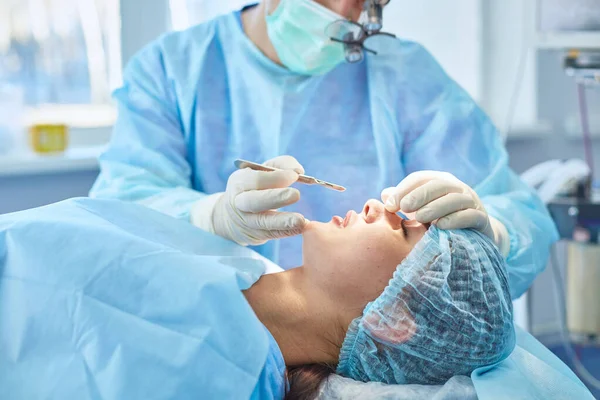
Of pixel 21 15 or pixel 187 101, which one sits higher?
pixel 21 15

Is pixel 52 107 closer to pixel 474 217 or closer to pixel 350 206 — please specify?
pixel 350 206

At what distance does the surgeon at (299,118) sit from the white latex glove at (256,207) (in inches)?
6.6

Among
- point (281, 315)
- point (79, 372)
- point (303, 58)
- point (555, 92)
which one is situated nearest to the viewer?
point (79, 372)

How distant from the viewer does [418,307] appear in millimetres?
1044

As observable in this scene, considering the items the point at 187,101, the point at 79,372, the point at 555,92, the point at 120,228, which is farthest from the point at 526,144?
the point at 79,372

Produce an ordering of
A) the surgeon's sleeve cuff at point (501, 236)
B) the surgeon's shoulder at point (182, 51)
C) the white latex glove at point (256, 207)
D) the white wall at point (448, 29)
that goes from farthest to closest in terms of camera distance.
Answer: the white wall at point (448, 29), the surgeon's shoulder at point (182, 51), the surgeon's sleeve cuff at point (501, 236), the white latex glove at point (256, 207)

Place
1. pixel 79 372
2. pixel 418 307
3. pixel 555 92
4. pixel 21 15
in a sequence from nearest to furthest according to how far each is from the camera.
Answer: pixel 79 372, pixel 418 307, pixel 21 15, pixel 555 92

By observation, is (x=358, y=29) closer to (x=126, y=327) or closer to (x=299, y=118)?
(x=299, y=118)

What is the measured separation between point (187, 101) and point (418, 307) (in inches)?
32.1

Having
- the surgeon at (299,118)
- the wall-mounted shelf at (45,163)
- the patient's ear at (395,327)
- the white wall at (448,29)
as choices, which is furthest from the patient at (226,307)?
the white wall at (448,29)

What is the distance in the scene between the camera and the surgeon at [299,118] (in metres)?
1.51

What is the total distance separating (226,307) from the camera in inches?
37.9

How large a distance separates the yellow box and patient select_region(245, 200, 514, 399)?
48.6 inches

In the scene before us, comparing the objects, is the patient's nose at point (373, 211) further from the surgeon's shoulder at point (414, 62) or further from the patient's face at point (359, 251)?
the surgeon's shoulder at point (414, 62)
